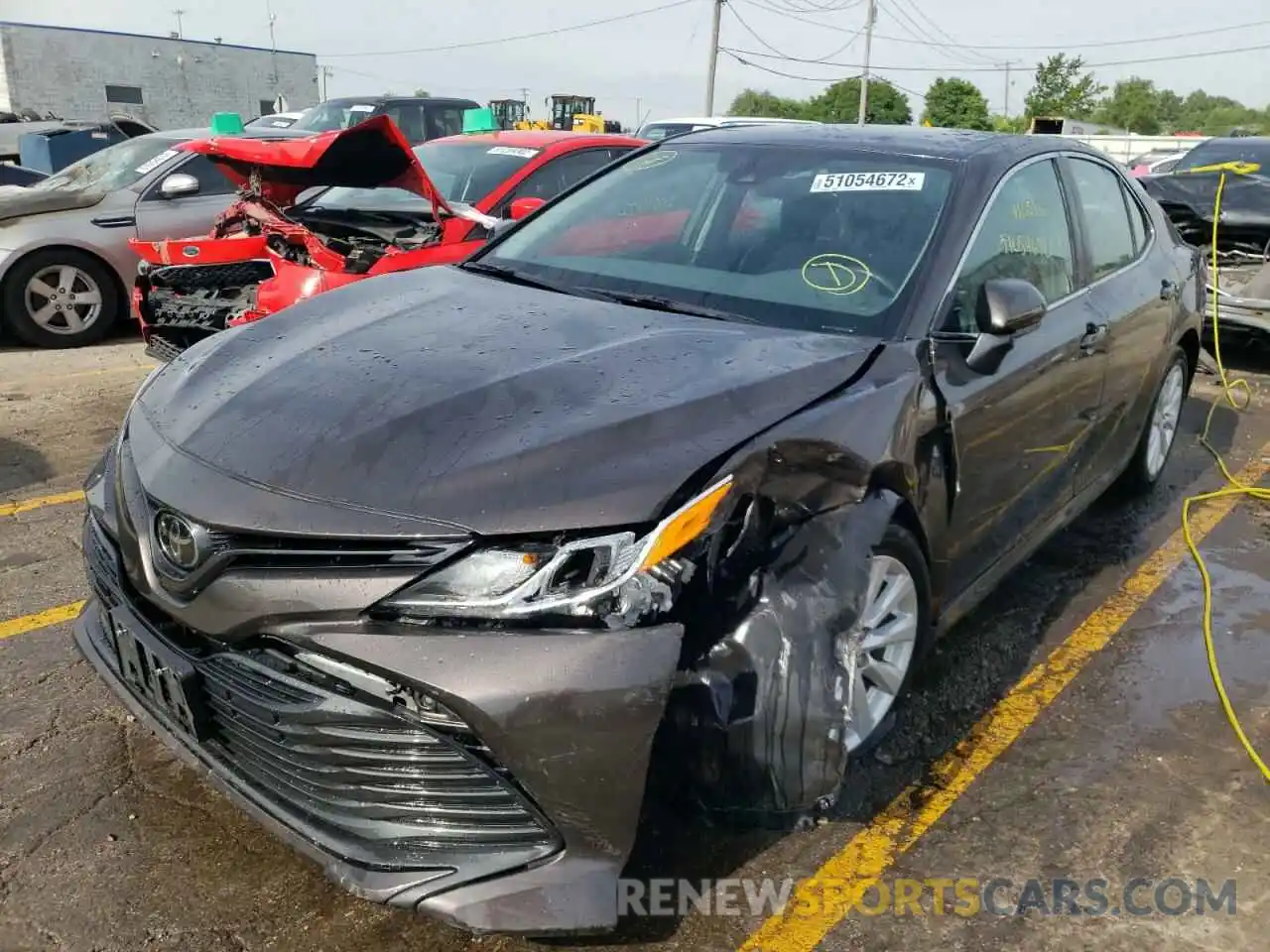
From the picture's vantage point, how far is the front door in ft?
9.39

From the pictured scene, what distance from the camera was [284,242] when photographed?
5.84 metres

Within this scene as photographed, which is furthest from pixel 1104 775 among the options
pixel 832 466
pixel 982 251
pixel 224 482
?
pixel 224 482

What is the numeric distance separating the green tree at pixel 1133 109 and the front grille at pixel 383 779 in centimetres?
8174

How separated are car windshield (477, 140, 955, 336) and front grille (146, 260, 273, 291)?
300cm

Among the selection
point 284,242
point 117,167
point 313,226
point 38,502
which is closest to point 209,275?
point 284,242

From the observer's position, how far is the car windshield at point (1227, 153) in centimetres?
996

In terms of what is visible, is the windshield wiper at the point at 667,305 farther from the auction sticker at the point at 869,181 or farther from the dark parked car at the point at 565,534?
the auction sticker at the point at 869,181

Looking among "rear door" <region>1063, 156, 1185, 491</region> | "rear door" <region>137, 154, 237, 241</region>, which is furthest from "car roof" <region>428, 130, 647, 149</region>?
"rear door" <region>1063, 156, 1185, 491</region>

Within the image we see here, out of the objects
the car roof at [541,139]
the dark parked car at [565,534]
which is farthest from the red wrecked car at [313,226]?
the dark parked car at [565,534]

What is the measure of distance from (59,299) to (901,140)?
633 centimetres

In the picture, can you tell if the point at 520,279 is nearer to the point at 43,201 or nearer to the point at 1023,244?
the point at 1023,244

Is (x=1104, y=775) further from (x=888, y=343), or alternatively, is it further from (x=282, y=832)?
(x=282, y=832)

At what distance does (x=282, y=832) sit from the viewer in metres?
1.97

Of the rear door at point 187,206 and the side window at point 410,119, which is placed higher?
the side window at point 410,119
